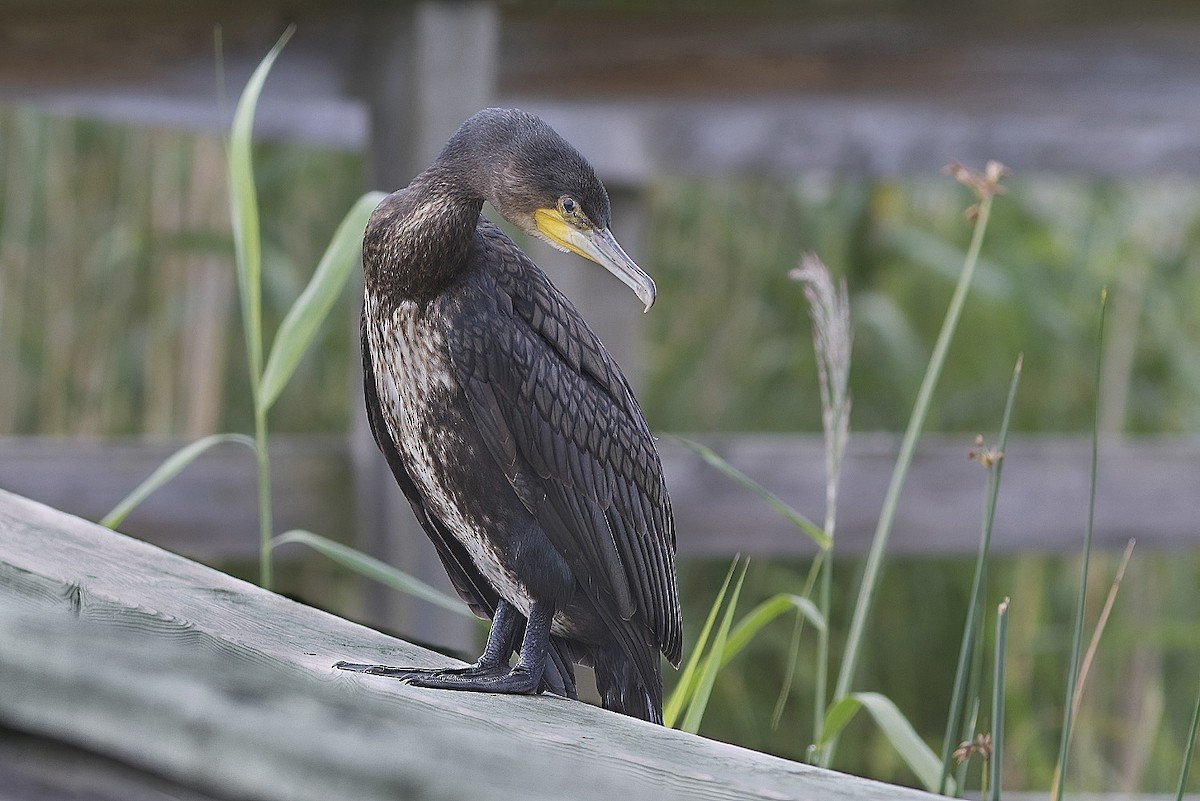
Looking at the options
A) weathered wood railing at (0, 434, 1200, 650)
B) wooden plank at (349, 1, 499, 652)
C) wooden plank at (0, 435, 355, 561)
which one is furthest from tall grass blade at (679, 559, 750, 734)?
wooden plank at (0, 435, 355, 561)

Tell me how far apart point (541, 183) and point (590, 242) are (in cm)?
6

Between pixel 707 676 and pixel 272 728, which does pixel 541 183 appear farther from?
pixel 272 728

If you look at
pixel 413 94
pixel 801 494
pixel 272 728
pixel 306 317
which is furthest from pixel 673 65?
pixel 272 728

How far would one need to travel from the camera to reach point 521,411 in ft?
3.57

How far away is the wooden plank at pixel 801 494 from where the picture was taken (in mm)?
2244

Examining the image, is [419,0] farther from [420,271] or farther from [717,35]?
[420,271]

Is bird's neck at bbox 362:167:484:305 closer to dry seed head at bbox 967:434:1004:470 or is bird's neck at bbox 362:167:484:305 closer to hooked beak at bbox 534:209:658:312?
hooked beak at bbox 534:209:658:312

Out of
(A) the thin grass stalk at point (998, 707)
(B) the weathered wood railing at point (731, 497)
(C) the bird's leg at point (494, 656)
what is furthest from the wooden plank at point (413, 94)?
(A) the thin grass stalk at point (998, 707)

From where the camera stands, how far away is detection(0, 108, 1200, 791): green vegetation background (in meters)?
2.95

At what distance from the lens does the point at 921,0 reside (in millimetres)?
1905

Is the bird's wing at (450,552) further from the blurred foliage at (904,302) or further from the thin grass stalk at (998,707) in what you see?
the blurred foliage at (904,302)

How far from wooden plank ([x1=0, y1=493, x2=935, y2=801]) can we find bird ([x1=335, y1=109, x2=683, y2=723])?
372 mm

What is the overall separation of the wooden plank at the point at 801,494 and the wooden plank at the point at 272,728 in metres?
1.66

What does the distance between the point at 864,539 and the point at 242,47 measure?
4.68ft
